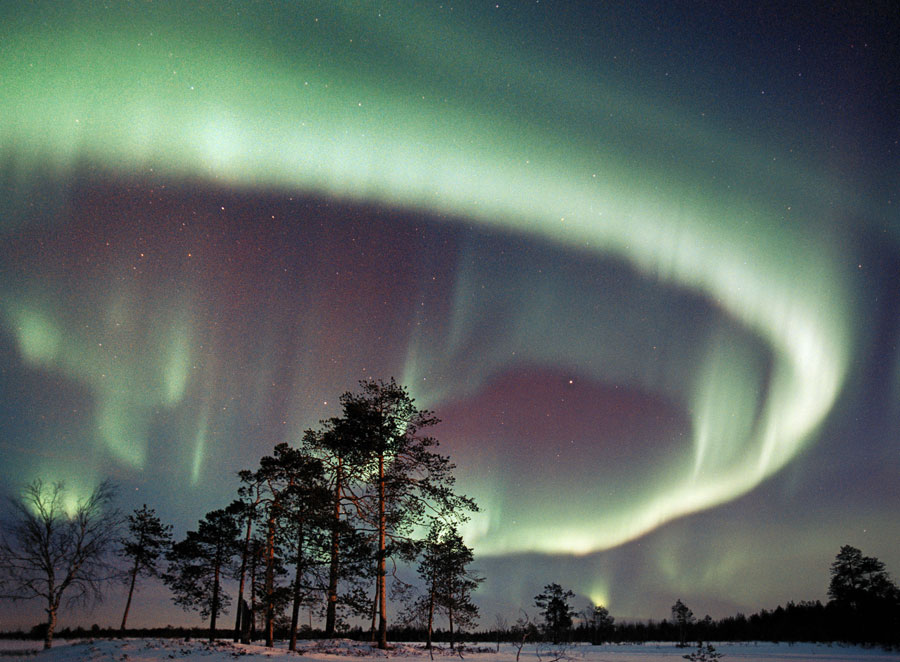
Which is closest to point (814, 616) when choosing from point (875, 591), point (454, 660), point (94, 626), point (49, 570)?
point (875, 591)

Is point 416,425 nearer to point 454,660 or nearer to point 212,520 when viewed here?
point 454,660

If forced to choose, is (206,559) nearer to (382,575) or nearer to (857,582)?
(382,575)

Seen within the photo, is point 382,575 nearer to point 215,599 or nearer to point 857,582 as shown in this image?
point 215,599

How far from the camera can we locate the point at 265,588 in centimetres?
2722

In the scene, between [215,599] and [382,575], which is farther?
[215,599]

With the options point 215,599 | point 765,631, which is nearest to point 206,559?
point 215,599

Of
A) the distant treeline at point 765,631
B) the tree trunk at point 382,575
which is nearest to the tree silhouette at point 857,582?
the distant treeline at point 765,631

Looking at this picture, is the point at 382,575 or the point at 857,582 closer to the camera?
the point at 382,575

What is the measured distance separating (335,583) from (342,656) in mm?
4260

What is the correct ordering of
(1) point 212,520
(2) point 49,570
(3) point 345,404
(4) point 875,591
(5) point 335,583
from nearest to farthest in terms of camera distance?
(5) point 335,583 < (3) point 345,404 < (2) point 49,570 < (1) point 212,520 < (4) point 875,591

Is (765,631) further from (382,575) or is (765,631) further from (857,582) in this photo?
(382,575)

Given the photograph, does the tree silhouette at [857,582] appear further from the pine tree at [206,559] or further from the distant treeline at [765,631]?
the pine tree at [206,559]

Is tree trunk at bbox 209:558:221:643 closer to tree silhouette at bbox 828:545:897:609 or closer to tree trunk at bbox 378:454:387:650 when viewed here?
tree trunk at bbox 378:454:387:650

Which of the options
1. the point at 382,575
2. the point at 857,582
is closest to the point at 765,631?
the point at 857,582
